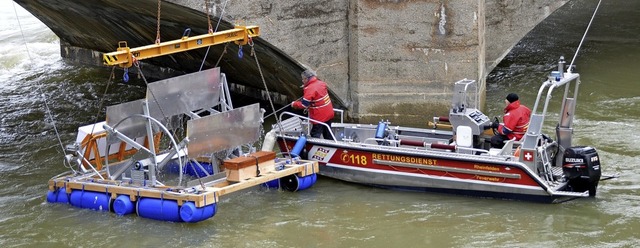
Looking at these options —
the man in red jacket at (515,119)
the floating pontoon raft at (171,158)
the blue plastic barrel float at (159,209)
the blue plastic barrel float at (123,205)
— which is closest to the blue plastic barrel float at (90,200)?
the floating pontoon raft at (171,158)

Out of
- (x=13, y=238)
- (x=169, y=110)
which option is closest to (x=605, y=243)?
(x=169, y=110)

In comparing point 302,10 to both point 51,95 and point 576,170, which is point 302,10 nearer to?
point 576,170

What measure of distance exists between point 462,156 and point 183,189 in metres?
4.00

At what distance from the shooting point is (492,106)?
2147cm

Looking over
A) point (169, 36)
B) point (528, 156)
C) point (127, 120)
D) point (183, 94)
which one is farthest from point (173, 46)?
point (169, 36)

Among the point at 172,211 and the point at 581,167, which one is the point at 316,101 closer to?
the point at 172,211

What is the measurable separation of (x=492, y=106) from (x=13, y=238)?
10.0 m

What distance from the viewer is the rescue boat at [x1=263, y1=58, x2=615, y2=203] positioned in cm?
1530

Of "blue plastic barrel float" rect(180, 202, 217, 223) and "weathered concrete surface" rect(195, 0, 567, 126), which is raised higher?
"weathered concrete surface" rect(195, 0, 567, 126)

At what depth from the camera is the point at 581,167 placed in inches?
594

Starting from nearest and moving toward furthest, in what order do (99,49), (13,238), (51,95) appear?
(13,238) → (51,95) → (99,49)

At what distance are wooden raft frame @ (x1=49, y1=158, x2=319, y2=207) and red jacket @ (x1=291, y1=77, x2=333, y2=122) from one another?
1.00 metres

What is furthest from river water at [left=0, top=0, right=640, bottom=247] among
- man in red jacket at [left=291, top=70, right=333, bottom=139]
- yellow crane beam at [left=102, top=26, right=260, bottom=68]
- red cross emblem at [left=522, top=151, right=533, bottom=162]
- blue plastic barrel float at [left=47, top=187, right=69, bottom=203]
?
man in red jacket at [left=291, top=70, right=333, bottom=139]

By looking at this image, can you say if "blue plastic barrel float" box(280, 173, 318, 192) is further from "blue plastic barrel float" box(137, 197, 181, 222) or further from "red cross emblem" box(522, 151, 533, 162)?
"red cross emblem" box(522, 151, 533, 162)
